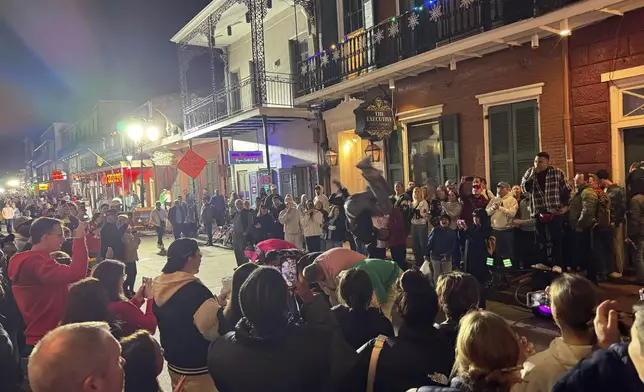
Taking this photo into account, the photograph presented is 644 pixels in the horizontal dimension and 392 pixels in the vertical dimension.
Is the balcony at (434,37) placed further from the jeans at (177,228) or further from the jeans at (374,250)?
the jeans at (177,228)

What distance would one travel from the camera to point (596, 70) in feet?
27.0

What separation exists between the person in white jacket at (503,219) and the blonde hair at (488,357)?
22.3 ft

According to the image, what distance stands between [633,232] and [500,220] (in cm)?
206

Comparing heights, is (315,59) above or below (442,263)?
above

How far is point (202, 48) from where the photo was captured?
71.8 feet

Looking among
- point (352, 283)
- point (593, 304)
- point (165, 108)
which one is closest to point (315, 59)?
point (352, 283)

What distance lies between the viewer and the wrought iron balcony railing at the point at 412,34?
9.27 m

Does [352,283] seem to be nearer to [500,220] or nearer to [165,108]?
[500,220]

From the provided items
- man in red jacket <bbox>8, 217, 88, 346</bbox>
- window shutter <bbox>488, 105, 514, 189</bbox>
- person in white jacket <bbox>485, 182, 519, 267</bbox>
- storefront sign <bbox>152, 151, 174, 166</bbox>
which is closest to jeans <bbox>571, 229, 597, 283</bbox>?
person in white jacket <bbox>485, 182, 519, 267</bbox>

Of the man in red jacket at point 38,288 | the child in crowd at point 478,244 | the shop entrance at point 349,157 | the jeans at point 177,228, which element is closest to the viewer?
the man in red jacket at point 38,288

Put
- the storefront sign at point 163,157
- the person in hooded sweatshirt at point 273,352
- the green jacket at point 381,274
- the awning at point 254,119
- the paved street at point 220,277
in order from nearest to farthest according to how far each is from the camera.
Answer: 1. the person in hooded sweatshirt at point 273,352
2. the green jacket at point 381,274
3. the paved street at point 220,277
4. the awning at point 254,119
5. the storefront sign at point 163,157

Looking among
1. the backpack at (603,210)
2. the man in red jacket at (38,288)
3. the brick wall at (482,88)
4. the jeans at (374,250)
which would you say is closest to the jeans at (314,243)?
the jeans at (374,250)

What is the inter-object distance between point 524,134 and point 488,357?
8678 mm

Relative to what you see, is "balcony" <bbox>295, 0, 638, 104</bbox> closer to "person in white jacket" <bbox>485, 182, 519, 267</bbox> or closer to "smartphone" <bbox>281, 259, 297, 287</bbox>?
"person in white jacket" <bbox>485, 182, 519, 267</bbox>
